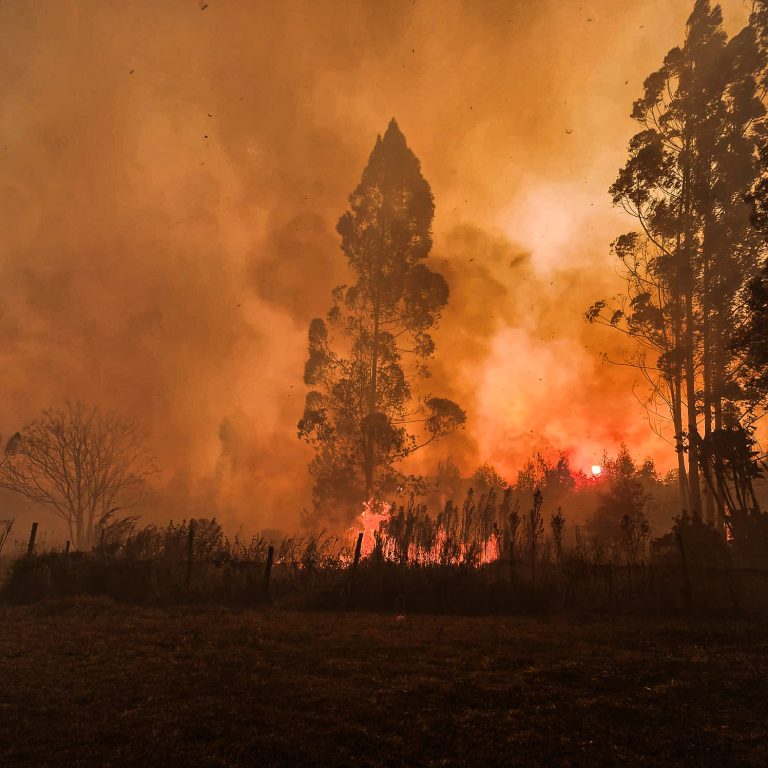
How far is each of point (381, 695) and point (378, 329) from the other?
2830 centimetres

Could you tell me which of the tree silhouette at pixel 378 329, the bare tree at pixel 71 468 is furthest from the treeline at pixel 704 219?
the bare tree at pixel 71 468

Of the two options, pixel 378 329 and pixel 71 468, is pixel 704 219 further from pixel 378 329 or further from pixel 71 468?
pixel 71 468

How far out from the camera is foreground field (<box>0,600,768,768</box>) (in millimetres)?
6441

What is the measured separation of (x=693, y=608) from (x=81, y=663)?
15532mm

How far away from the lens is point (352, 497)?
35938 mm

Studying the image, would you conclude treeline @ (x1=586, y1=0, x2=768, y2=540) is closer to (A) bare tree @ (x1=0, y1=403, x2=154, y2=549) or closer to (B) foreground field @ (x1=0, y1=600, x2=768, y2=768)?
(B) foreground field @ (x1=0, y1=600, x2=768, y2=768)

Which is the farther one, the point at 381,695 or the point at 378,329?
the point at 378,329

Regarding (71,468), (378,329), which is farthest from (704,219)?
(71,468)

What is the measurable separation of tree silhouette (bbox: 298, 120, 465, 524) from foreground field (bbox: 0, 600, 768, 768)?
70.4 ft

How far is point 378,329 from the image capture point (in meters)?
35.6

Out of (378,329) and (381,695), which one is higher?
(378,329)

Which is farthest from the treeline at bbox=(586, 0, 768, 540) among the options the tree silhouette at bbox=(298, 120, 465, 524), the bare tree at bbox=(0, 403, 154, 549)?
the bare tree at bbox=(0, 403, 154, 549)

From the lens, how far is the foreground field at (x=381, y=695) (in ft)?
21.1

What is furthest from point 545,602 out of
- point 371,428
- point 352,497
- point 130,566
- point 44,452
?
point 44,452
